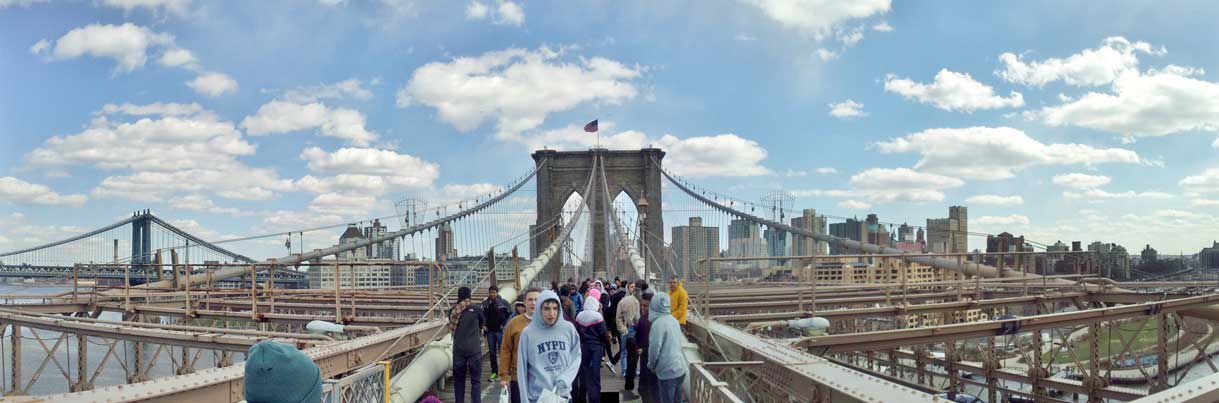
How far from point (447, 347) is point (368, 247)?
28.9m

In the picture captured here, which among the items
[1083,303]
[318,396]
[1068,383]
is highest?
[318,396]

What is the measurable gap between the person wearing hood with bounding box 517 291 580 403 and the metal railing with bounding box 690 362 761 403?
795 mm

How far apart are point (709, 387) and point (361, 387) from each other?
6.29ft

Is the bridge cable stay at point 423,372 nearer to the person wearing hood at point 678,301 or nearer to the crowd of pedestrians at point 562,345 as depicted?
the crowd of pedestrians at point 562,345

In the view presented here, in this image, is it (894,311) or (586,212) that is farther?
(586,212)

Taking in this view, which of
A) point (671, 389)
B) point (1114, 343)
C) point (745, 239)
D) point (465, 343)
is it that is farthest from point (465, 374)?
point (1114, 343)

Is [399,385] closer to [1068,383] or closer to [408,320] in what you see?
[408,320]

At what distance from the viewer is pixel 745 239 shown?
38969 millimetres

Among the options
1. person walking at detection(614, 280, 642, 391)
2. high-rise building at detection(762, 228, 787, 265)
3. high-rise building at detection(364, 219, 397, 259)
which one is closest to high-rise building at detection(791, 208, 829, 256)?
high-rise building at detection(762, 228, 787, 265)

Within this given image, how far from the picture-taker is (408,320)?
→ 38.8 ft

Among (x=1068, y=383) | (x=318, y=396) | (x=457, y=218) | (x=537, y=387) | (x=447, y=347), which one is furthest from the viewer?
(x=457, y=218)

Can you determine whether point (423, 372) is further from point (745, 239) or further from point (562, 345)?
point (745, 239)

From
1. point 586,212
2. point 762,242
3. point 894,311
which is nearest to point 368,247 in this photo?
point 586,212

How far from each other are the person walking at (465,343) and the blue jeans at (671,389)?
171 centimetres
